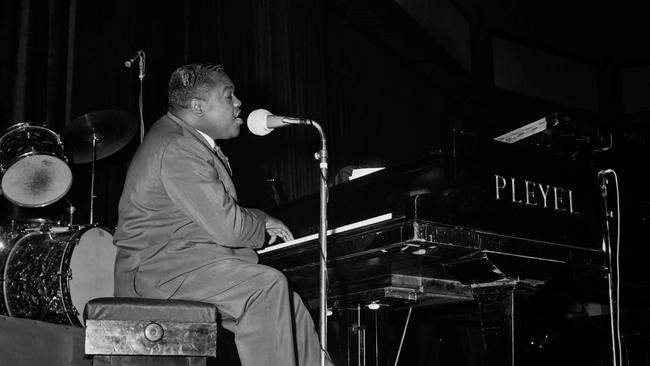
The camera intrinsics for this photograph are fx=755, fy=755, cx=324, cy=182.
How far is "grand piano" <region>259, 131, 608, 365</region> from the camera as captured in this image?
2816 millimetres

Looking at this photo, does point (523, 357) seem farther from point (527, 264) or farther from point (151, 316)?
point (151, 316)

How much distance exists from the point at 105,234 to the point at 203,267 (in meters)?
1.97

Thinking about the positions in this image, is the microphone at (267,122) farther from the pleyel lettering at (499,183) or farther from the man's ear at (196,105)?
the pleyel lettering at (499,183)

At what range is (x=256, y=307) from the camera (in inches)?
105

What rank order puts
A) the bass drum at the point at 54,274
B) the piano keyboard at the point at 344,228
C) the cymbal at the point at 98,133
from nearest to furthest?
the piano keyboard at the point at 344,228
the bass drum at the point at 54,274
the cymbal at the point at 98,133

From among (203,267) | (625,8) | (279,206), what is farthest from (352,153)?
(203,267)

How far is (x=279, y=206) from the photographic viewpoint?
3969mm

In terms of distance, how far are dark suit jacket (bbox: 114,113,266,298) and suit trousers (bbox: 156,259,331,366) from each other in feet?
0.19

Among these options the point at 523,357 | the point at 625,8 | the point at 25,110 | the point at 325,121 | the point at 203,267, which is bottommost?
the point at 523,357

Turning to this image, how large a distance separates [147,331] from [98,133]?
101 inches

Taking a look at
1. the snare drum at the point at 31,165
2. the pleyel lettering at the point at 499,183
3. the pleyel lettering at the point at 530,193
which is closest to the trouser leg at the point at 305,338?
the pleyel lettering at the point at 499,183

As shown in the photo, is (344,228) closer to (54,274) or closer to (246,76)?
(54,274)

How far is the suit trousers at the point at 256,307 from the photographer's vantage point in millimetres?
2609

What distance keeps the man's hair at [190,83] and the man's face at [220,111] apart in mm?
29
